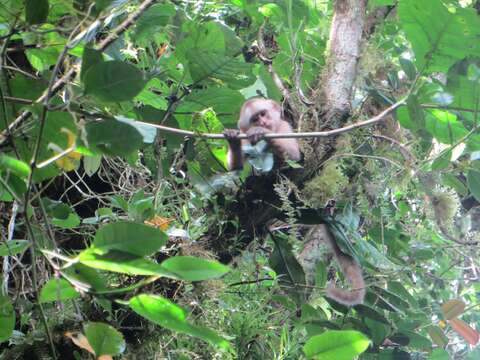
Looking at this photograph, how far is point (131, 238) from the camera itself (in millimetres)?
982

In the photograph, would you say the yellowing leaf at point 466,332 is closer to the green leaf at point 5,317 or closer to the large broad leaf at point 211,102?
the large broad leaf at point 211,102

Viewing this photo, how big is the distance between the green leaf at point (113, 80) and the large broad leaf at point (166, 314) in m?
0.39

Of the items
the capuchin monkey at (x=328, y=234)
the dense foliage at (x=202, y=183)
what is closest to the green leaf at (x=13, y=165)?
the dense foliage at (x=202, y=183)

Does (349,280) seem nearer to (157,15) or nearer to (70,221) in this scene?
(70,221)

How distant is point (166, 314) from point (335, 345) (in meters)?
0.61

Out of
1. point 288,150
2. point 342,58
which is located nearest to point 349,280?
point 288,150

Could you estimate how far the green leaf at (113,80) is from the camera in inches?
41.9

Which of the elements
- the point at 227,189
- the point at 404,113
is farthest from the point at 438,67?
the point at 227,189

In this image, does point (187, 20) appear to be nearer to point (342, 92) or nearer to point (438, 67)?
point (342, 92)

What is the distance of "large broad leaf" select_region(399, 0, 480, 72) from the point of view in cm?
158

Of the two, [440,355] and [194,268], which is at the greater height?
[194,268]

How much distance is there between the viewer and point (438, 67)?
1.66m

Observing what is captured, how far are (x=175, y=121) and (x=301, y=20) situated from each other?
104cm

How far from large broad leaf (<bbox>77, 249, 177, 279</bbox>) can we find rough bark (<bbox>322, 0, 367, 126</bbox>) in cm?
153
